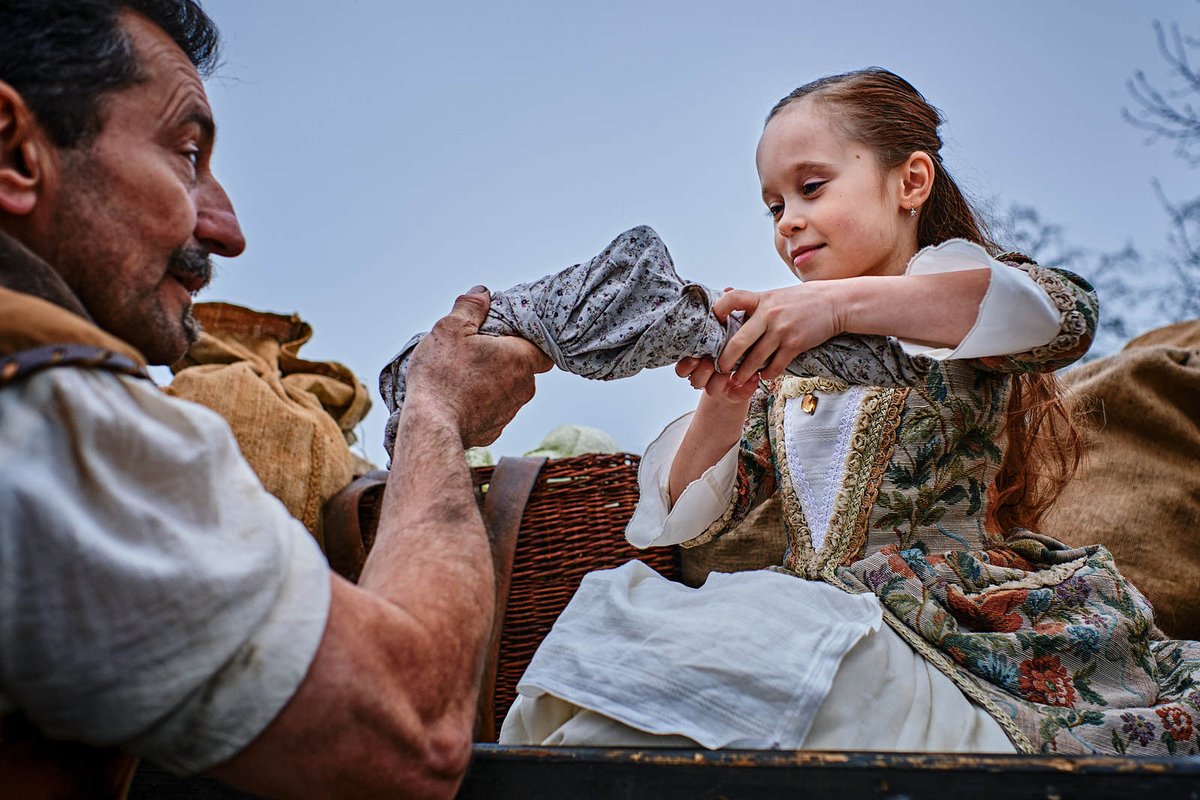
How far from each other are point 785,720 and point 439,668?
41cm

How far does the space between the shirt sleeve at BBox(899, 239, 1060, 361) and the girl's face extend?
13.8 inches

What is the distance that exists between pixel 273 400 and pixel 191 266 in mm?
1263

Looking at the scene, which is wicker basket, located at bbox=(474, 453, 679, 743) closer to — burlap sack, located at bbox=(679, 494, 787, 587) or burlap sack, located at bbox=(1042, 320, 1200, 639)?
burlap sack, located at bbox=(679, 494, 787, 587)

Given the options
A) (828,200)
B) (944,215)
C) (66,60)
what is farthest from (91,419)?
(944,215)

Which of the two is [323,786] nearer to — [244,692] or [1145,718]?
[244,692]

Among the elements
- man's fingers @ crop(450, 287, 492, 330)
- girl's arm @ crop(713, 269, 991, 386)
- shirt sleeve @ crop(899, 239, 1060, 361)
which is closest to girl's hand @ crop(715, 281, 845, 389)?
girl's arm @ crop(713, 269, 991, 386)

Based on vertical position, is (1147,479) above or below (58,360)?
below

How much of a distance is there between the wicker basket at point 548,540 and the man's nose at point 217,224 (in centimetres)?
106

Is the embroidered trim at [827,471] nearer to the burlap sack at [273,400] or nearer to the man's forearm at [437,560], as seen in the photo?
the man's forearm at [437,560]

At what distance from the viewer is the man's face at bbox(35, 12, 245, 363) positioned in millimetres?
1034

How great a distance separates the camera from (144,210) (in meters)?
1.09

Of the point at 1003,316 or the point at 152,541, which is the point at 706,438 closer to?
the point at 1003,316

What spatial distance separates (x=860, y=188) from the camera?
173 centimetres

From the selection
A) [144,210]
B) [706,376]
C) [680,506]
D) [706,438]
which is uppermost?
[144,210]
